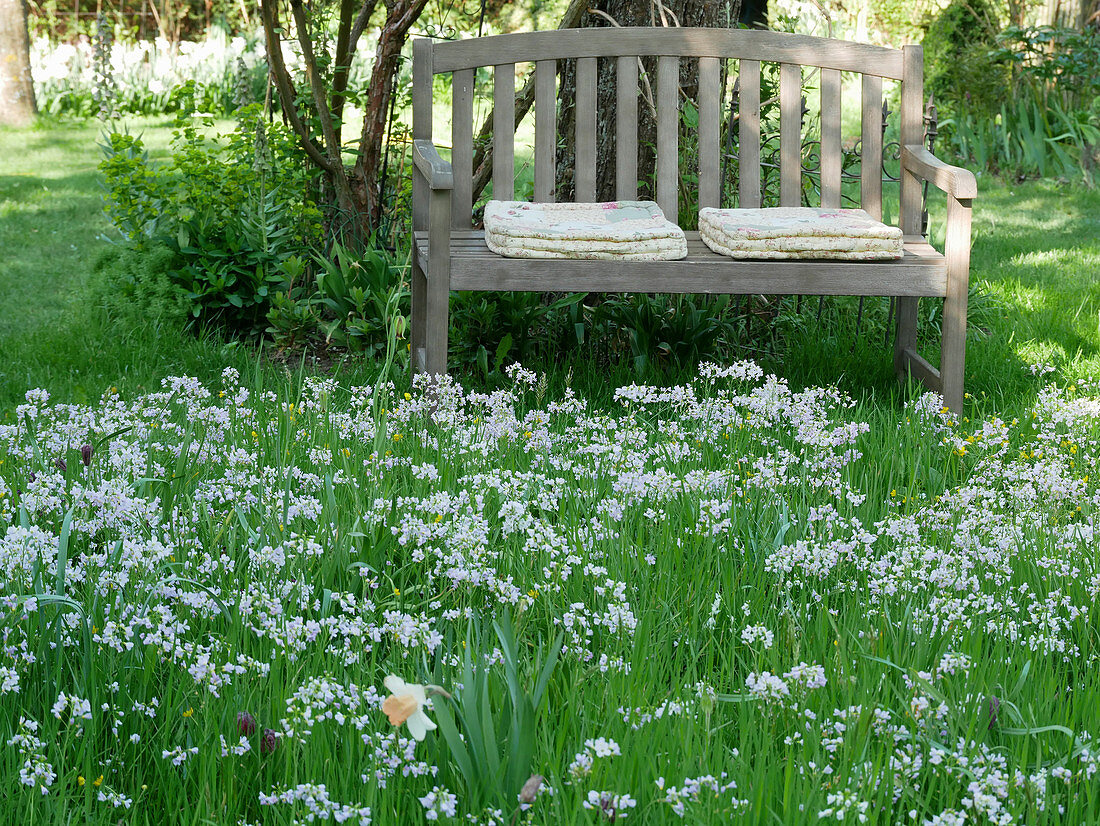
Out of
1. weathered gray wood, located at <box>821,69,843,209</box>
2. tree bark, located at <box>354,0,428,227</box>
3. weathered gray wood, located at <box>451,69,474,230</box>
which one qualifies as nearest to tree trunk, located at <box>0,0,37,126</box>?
tree bark, located at <box>354,0,428,227</box>

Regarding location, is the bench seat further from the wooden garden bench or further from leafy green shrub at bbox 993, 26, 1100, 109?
leafy green shrub at bbox 993, 26, 1100, 109

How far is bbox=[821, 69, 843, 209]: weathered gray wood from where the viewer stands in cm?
408

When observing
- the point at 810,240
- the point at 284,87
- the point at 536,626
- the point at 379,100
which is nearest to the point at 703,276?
the point at 810,240

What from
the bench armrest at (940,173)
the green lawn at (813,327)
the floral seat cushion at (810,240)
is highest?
the bench armrest at (940,173)

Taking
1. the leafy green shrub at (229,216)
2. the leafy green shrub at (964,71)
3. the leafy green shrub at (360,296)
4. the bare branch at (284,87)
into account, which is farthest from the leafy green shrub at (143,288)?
the leafy green shrub at (964,71)

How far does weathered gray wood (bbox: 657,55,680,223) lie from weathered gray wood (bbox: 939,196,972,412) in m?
0.97

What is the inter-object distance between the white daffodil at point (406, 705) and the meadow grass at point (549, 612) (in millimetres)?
147

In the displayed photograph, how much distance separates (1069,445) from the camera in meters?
3.12

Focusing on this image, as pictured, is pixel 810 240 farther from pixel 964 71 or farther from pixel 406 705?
pixel 964 71

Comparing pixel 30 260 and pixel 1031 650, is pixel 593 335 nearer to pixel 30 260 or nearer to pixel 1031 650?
pixel 1031 650

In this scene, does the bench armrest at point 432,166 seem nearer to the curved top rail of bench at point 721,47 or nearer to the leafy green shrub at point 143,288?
the curved top rail of bench at point 721,47

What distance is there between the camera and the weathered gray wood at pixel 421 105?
383cm

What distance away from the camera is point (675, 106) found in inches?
160

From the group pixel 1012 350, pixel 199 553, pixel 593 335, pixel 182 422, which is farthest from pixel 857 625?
pixel 1012 350
